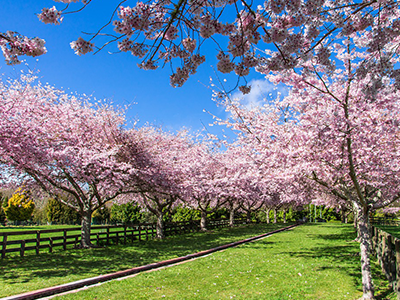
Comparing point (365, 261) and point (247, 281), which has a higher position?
point (365, 261)

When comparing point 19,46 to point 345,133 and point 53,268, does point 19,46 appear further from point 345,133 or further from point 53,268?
point 53,268

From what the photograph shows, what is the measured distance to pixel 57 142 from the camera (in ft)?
40.2

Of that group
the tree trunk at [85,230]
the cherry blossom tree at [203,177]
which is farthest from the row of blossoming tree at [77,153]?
the cherry blossom tree at [203,177]

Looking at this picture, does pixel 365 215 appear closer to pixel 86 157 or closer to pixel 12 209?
pixel 86 157

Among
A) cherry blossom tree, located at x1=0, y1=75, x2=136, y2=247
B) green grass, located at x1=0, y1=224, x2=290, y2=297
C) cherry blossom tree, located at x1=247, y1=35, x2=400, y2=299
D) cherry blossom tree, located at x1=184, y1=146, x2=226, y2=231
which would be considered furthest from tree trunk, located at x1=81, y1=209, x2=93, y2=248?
cherry blossom tree, located at x1=247, y1=35, x2=400, y2=299

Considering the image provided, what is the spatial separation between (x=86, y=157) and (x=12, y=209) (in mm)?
43143

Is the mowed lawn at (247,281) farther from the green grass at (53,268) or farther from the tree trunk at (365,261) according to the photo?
the green grass at (53,268)

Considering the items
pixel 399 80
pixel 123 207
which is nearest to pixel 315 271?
pixel 399 80

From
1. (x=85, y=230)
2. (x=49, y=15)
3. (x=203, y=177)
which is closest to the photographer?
(x=49, y=15)

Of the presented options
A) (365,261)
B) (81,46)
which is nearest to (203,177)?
(365,261)

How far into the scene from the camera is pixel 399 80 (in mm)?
3680

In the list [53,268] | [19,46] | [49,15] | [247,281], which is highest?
[49,15]

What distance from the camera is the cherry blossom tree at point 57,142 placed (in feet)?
35.5

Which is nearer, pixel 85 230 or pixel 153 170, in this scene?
pixel 85 230
